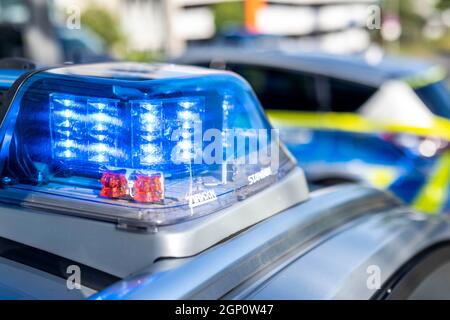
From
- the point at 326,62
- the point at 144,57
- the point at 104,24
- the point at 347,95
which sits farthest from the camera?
the point at 104,24

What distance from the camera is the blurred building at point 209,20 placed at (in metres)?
26.1

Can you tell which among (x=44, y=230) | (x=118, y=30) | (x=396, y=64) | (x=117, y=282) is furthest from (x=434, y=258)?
(x=118, y=30)

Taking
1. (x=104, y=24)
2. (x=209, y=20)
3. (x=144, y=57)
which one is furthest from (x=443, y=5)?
(x=209, y=20)

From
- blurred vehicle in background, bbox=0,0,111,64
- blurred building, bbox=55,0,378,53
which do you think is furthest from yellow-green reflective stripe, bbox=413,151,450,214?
blurred building, bbox=55,0,378,53

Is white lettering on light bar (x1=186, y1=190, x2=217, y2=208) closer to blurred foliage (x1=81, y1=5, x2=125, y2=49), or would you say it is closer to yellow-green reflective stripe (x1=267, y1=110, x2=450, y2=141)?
yellow-green reflective stripe (x1=267, y1=110, x2=450, y2=141)

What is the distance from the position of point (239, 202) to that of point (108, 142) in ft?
1.22

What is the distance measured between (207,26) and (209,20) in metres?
0.45

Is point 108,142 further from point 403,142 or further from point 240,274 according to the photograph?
point 403,142

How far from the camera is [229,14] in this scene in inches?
1221

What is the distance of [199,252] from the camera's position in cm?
143

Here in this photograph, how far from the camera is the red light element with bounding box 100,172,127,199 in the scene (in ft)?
4.90

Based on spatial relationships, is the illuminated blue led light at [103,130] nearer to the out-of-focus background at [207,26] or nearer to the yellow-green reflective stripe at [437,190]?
the out-of-focus background at [207,26]

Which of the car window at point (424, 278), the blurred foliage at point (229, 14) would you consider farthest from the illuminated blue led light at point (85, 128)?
the blurred foliage at point (229, 14)

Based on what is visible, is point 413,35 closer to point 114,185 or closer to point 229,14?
point 229,14
